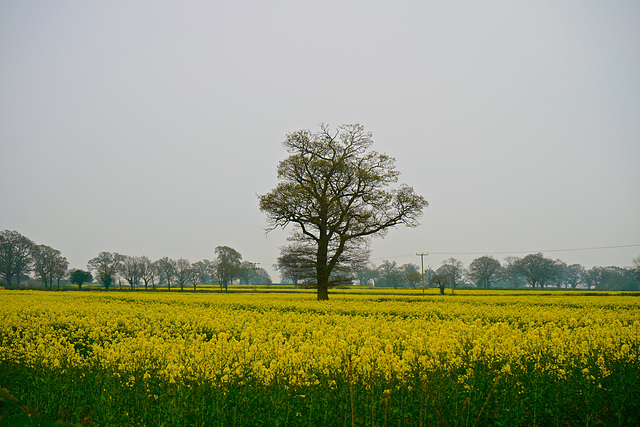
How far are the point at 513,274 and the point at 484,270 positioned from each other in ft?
25.7

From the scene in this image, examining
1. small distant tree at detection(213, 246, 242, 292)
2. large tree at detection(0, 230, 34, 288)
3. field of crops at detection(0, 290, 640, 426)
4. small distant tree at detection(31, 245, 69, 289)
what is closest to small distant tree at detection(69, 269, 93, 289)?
small distant tree at detection(31, 245, 69, 289)

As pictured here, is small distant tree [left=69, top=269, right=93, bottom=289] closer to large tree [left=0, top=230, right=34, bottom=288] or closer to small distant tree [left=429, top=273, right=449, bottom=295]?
large tree [left=0, top=230, right=34, bottom=288]

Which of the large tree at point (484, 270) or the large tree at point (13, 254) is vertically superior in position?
the large tree at point (13, 254)

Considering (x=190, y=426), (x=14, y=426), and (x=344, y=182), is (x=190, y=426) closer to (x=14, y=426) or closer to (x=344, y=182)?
(x=14, y=426)

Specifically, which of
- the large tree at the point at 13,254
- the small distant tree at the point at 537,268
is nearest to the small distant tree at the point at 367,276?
the small distant tree at the point at 537,268

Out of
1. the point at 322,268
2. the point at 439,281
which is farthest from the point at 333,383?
the point at 439,281

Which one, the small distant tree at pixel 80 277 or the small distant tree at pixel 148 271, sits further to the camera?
the small distant tree at pixel 148 271

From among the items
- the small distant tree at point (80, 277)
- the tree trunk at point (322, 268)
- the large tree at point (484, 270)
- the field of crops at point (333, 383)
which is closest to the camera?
the field of crops at point (333, 383)

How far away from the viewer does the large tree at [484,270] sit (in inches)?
4414

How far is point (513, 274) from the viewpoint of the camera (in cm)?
11100

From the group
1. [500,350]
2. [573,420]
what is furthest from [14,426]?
[500,350]

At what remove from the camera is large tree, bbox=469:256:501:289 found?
4414 inches

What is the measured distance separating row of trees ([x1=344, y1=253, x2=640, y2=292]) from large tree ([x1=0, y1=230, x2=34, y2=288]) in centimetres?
7176

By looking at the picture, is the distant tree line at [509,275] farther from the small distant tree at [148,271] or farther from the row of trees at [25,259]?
the row of trees at [25,259]
